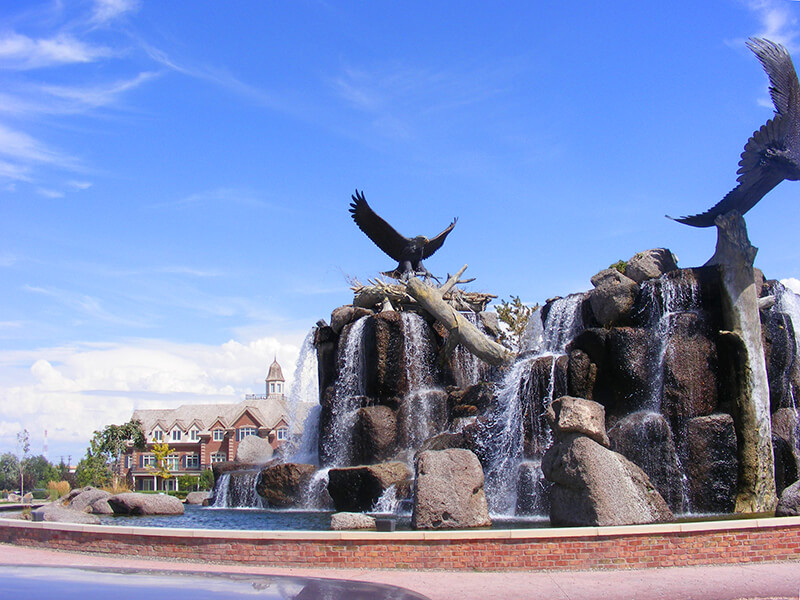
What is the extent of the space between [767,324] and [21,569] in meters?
20.6

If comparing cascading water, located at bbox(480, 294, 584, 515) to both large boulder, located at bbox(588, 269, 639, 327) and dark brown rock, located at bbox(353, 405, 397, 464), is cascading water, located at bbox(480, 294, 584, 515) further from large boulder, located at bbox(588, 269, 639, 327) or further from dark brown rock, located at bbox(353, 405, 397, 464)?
dark brown rock, located at bbox(353, 405, 397, 464)

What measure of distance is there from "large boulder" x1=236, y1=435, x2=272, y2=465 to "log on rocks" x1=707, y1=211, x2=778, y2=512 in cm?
1986

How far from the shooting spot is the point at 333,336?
31453 millimetres

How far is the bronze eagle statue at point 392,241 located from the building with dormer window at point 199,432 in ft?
135

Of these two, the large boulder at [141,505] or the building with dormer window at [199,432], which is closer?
the large boulder at [141,505]

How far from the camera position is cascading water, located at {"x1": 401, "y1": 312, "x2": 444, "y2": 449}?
26.2m

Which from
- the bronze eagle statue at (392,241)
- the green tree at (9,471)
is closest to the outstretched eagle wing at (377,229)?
the bronze eagle statue at (392,241)

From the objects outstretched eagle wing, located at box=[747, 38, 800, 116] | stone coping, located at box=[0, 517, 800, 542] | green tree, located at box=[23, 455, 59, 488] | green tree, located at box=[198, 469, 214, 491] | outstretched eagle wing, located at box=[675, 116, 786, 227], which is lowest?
green tree, located at box=[23, 455, 59, 488]

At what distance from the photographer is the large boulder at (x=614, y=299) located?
21719 millimetres

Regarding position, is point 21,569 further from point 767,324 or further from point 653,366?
point 767,324

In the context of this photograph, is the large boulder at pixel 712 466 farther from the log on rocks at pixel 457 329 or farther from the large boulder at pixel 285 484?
the large boulder at pixel 285 484

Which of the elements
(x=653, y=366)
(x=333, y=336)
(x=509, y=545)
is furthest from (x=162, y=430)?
(x=509, y=545)

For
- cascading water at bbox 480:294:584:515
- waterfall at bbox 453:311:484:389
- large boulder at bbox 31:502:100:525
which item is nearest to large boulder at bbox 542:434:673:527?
cascading water at bbox 480:294:584:515

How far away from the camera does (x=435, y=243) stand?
37.3m
